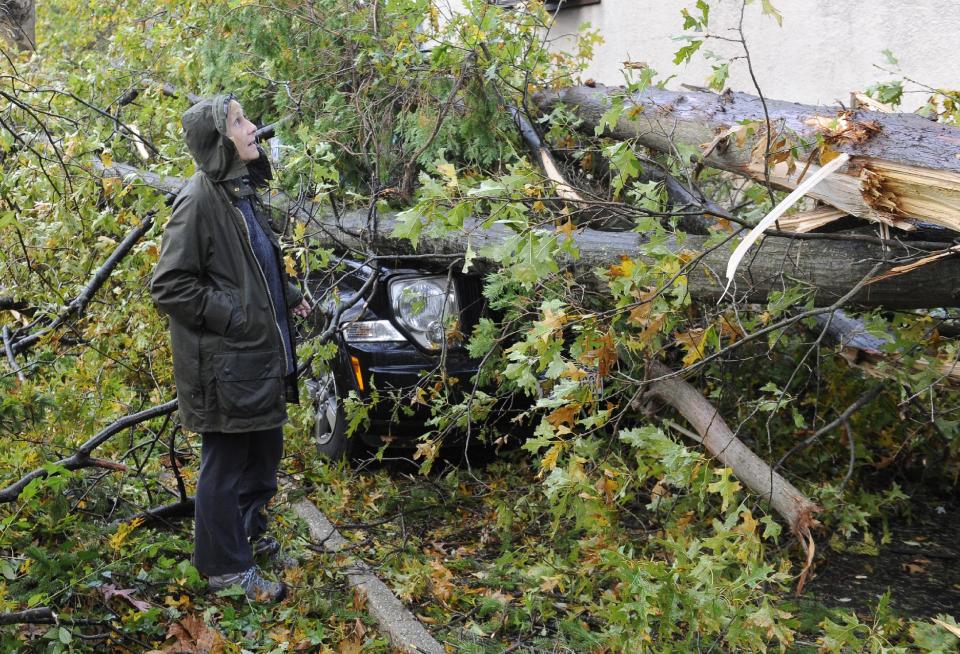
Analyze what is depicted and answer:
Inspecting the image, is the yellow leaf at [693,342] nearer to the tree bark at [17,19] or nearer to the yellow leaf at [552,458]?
the yellow leaf at [552,458]

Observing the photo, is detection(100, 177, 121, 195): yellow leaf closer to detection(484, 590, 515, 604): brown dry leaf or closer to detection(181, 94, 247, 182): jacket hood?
detection(181, 94, 247, 182): jacket hood

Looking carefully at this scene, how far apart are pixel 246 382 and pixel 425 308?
5.19ft

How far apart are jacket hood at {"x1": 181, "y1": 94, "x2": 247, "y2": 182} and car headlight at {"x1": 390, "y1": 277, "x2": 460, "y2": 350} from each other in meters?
1.38

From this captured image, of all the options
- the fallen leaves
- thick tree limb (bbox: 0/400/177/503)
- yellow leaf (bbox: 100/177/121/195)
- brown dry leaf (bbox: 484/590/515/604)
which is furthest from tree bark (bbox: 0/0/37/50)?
brown dry leaf (bbox: 484/590/515/604)

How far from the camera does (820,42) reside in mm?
7465

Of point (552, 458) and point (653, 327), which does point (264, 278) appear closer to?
point (552, 458)

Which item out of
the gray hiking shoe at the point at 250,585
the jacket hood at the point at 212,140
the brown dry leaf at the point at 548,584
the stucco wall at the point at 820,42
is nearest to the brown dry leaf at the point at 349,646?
the gray hiking shoe at the point at 250,585

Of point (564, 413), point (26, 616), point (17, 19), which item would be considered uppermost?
point (17, 19)

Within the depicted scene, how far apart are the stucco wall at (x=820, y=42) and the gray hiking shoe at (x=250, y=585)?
176 inches

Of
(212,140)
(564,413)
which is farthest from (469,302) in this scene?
(212,140)

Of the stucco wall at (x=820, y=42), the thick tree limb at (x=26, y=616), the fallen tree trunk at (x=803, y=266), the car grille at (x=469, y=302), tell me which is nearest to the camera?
the thick tree limb at (x=26, y=616)

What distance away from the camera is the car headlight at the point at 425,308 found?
4750 millimetres

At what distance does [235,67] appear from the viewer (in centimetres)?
537

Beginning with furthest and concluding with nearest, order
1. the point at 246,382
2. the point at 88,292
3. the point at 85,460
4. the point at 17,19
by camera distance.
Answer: the point at 17,19, the point at 88,292, the point at 85,460, the point at 246,382
